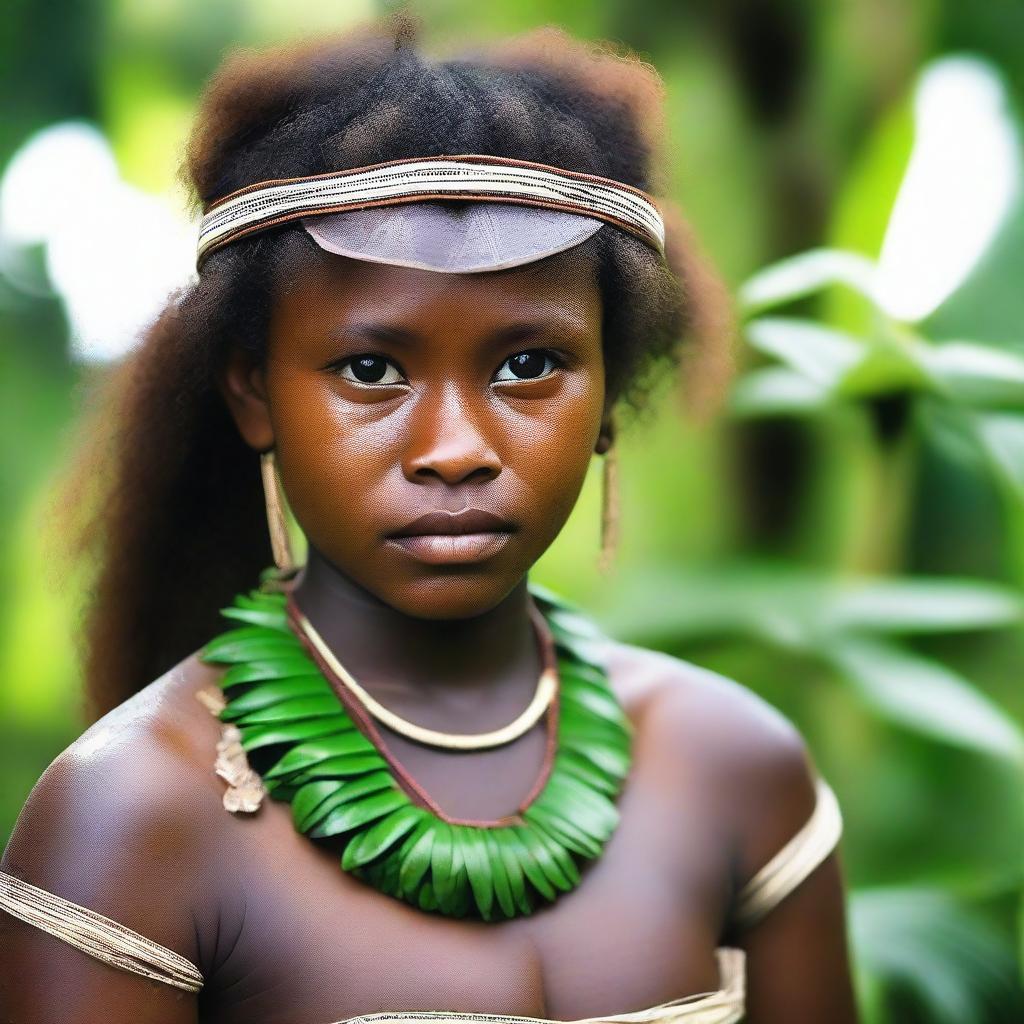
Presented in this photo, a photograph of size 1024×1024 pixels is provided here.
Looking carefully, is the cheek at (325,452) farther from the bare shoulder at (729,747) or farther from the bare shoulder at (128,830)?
the bare shoulder at (729,747)

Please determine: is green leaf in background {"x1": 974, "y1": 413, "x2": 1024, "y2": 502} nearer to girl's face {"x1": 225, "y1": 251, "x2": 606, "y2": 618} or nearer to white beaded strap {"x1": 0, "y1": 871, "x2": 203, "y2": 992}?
girl's face {"x1": 225, "y1": 251, "x2": 606, "y2": 618}

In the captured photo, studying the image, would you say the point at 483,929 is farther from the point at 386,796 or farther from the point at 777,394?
the point at 777,394

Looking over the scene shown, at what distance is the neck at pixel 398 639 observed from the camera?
1.35 metres

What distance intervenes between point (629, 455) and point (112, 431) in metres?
1.23

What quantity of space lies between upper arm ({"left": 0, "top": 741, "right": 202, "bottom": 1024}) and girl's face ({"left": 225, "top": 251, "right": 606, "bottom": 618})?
0.26 meters

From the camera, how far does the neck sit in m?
1.35

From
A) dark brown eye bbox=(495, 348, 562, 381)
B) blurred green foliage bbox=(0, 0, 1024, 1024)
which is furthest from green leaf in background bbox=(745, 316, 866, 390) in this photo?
dark brown eye bbox=(495, 348, 562, 381)

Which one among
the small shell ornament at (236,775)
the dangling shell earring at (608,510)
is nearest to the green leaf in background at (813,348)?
the dangling shell earring at (608,510)

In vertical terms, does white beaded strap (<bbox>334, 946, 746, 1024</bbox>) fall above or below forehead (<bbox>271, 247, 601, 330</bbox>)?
below

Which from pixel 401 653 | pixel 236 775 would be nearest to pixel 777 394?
pixel 401 653

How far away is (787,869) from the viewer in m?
1.45

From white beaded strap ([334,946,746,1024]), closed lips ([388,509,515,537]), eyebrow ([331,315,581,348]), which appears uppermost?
eyebrow ([331,315,581,348])

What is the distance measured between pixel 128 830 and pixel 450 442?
0.41m

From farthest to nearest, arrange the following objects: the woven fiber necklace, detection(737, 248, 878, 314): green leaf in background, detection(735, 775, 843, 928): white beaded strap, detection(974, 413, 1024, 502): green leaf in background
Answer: detection(737, 248, 878, 314): green leaf in background, detection(974, 413, 1024, 502): green leaf in background, detection(735, 775, 843, 928): white beaded strap, the woven fiber necklace
